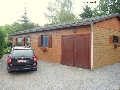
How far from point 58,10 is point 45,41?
2887cm

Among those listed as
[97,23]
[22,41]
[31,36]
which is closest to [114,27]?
[97,23]

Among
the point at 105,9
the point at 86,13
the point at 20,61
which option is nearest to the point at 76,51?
the point at 20,61

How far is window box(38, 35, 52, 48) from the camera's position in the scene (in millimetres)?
17609

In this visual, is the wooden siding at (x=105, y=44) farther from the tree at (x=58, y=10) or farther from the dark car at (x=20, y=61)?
the tree at (x=58, y=10)

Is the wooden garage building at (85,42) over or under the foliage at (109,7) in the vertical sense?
under

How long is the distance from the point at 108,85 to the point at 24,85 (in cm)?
431

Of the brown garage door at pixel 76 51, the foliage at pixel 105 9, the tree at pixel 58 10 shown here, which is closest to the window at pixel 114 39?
the brown garage door at pixel 76 51

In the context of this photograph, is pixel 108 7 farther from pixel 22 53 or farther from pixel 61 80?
pixel 61 80

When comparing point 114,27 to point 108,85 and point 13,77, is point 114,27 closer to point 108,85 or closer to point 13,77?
point 108,85

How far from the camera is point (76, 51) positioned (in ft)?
47.8

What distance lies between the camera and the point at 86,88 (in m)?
9.05

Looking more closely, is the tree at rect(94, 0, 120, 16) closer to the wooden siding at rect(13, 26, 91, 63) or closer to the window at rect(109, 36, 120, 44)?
the window at rect(109, 36, 120, 44)

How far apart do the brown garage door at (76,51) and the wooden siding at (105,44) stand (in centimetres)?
60

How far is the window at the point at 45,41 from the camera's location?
17.6 m
